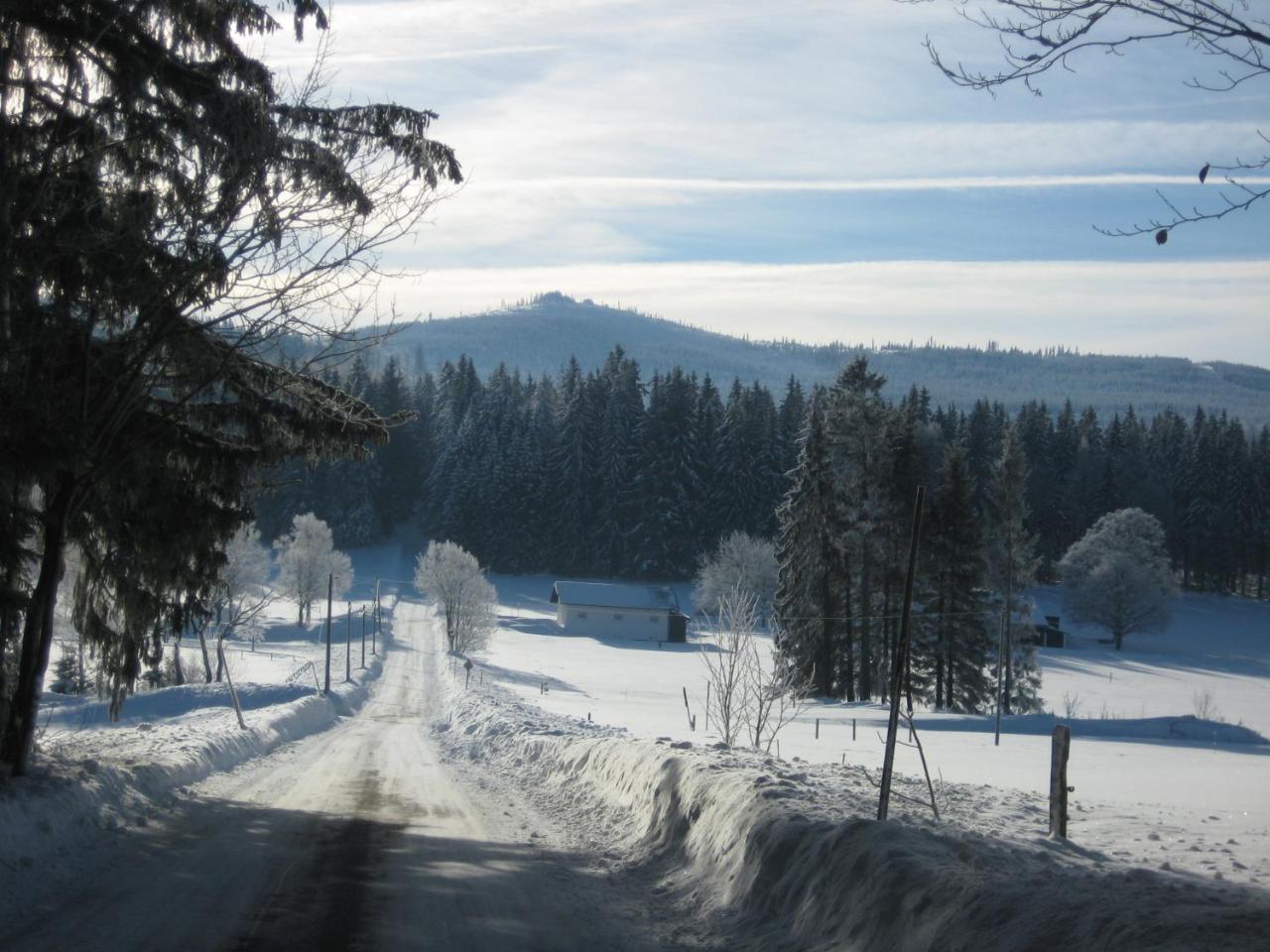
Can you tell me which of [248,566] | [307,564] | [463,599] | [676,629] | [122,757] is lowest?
[676,629]

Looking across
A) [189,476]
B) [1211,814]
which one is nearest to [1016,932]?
[189,476]

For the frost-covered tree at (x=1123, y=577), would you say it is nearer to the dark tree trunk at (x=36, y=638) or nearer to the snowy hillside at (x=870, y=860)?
the snowy hillside at (x=870, y=860)

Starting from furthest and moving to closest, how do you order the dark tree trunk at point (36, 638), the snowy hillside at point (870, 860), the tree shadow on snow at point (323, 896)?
the dark tree trunk at point (36, 638)
the tree shadow on snow at point (323, 896)
the snowy hillside at point (870, 860)

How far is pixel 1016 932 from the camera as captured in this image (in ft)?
18.0

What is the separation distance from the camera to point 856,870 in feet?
23.2

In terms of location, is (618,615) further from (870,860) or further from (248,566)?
(870,860)

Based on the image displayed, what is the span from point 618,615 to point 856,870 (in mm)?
81500

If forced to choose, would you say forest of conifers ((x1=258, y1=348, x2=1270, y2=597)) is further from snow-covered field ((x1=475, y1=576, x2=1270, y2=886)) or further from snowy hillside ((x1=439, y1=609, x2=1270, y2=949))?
snowy hillside ((x1=439, y1=609, x2=1270, y2=949))

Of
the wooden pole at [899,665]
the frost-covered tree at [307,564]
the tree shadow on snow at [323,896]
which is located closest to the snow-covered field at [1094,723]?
the wooden pole at [899,665]

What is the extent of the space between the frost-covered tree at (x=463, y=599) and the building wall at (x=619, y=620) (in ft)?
37.1

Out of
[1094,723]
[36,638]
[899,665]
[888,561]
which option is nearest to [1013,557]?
[888,561]

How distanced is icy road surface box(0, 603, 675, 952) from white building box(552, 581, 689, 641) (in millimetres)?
73690

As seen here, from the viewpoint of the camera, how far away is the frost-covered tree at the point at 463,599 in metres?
72.6

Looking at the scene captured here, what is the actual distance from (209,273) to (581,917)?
6260mm
